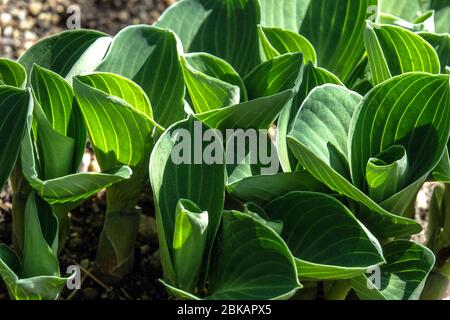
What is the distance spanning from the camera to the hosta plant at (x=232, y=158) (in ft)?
4.29

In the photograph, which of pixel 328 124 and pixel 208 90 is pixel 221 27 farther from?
pixel 328 124

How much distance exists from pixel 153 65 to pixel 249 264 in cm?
45

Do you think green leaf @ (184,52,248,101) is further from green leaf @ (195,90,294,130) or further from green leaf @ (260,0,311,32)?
green leaf @ (260,0,311,32)

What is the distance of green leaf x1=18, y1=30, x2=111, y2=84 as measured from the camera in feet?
4.94

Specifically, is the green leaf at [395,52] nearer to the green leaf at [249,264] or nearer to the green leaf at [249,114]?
the green leaf at [249,114]

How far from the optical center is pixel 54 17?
2.15m

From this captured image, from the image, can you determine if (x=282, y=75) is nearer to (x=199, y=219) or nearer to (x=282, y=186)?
(x=282, y=186)

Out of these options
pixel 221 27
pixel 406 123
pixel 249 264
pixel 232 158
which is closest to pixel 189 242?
pixel 249 264

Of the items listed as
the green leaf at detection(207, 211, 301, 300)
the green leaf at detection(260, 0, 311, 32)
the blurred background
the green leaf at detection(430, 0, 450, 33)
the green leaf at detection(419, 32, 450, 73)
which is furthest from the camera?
the blurred background

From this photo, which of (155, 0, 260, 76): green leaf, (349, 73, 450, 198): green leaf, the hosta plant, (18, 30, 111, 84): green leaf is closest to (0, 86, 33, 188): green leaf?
the hosta plant

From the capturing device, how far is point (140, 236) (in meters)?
1.77

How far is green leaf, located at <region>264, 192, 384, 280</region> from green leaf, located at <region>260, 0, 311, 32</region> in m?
0.48
